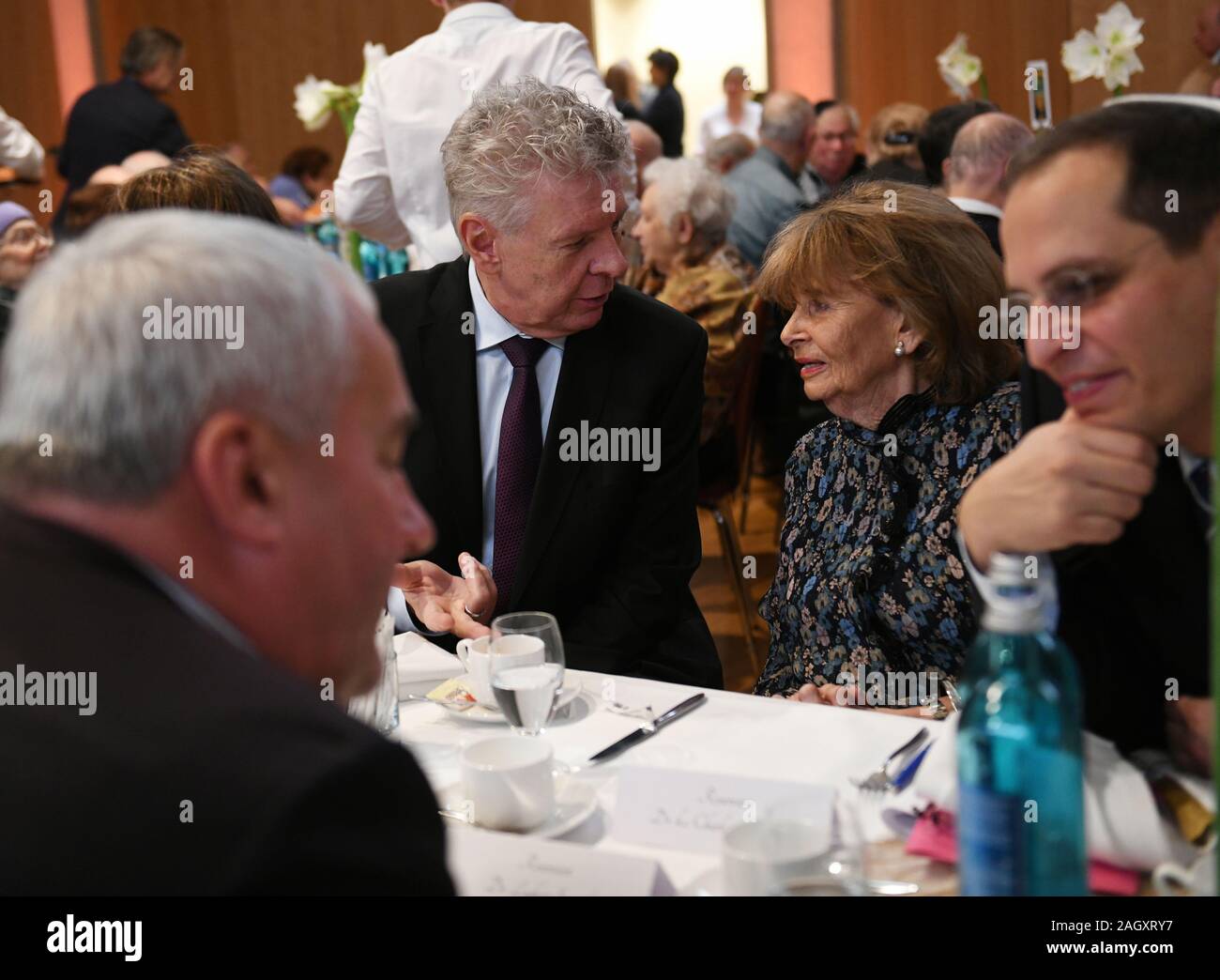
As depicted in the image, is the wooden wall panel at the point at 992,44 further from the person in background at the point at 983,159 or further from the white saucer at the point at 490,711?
the white saucer at the point at 490,711

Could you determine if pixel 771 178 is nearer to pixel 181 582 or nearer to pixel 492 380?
pixel 492 380

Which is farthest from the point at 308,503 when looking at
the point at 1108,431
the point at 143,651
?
the point at 1108,431

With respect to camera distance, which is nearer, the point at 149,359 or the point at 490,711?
the point at 149,359

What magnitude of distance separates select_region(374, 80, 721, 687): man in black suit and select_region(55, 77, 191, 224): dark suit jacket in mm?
4154

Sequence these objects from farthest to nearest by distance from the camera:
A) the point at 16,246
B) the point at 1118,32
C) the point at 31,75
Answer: the point at 31,75
the point at 1118,32
the point at 16,246

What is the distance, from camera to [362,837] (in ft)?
2.69

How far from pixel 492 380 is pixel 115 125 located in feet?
14.4

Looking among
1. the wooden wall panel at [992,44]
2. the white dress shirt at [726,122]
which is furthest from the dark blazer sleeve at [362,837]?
the white dress shirt at [726,122]

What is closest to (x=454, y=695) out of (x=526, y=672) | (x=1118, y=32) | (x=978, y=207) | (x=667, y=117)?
(x=526, y=672)

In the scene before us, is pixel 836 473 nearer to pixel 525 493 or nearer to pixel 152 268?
pixel 525 493

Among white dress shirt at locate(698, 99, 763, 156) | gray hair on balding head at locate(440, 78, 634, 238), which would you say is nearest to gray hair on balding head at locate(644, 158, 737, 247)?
gray hair on balding head at locate(440, 78, 634, 238)

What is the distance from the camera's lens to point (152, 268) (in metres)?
0.89

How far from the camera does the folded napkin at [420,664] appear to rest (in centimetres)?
187

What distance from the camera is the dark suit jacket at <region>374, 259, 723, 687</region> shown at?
2328 millimetres
